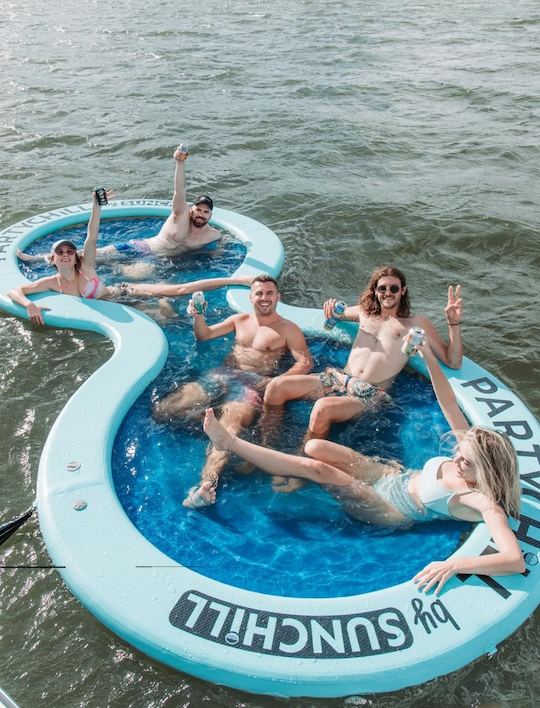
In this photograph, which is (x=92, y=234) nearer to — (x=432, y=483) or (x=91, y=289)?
(x=91, y=289)

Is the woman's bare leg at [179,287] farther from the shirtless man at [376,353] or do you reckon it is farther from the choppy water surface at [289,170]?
the shirtless man at [376,353]

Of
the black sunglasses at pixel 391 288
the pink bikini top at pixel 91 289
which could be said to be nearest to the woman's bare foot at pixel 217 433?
the black sunglasses at pixel 391 288

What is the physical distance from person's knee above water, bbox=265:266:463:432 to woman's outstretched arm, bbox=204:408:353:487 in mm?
845

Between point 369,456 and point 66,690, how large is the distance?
2691mm

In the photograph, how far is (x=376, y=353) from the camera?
230 inches

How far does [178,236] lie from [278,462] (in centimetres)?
441

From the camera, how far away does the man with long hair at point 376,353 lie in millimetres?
5488

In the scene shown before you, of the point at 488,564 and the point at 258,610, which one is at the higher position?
the point at 488,564

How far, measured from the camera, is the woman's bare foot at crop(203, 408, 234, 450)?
466 cm

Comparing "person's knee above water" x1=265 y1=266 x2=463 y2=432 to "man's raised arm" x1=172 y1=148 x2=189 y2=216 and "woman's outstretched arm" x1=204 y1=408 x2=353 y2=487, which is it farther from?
"man's raised arm" x1=172 y1=148 x2=189 y2=216

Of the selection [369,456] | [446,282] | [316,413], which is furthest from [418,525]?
[446,282]

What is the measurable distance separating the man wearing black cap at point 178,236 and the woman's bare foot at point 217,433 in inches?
160

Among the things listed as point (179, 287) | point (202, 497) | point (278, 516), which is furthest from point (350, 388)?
point (179, 287)

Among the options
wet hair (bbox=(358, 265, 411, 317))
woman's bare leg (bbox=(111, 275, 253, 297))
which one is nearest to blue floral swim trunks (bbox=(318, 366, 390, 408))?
wet hair (bbox=(358, 265, 411, 317))
